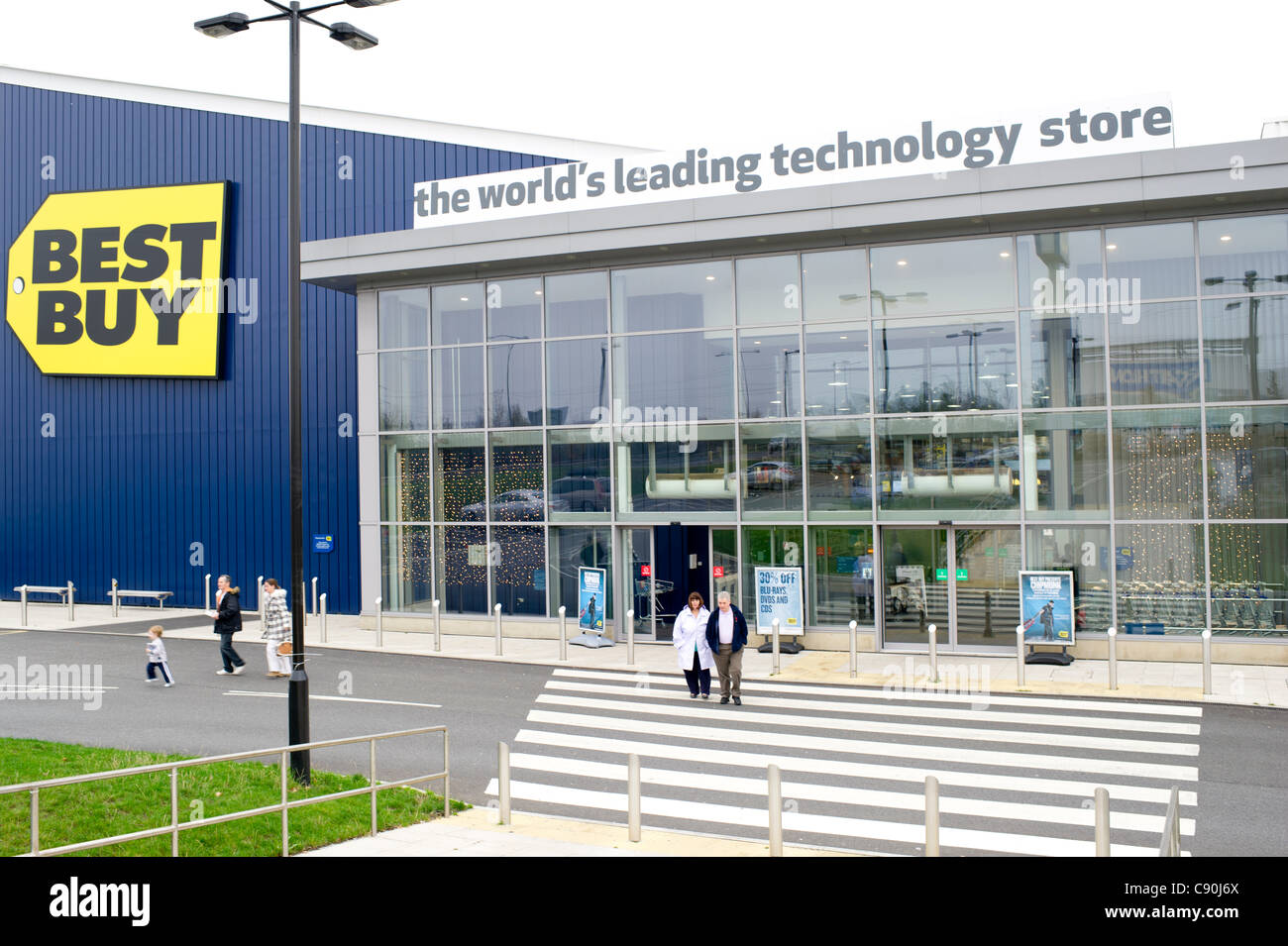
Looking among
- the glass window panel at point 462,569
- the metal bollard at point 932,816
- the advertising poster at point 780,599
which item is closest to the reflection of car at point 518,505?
Answer: the glass window panel at point 462,569

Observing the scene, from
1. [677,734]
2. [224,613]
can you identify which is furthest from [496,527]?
[677,734]

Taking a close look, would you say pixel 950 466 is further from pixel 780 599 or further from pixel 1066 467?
pixel 780 599

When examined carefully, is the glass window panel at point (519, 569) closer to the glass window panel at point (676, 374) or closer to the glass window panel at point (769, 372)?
the glass window panel at point (676, 374)

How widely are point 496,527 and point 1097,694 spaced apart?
1215 centimetres

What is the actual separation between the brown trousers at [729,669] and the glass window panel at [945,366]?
21.5 feet

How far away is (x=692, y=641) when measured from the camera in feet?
52.4

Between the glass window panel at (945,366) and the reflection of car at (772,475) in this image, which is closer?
the glass window panel at (945,366)

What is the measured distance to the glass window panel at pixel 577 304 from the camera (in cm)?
2233

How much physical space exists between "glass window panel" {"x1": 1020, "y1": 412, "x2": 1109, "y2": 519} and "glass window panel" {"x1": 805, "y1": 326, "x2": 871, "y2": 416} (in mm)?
2993

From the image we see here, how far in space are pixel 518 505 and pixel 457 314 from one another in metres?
4.37

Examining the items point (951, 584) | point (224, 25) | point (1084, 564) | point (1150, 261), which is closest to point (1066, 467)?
point (1084, 564)

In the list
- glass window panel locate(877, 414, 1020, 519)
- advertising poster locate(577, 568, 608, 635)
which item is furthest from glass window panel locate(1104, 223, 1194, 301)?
advertising poster locate(577, 568, 608, 635)

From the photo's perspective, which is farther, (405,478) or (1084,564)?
(405,478)

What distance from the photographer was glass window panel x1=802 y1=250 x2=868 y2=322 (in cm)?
2033
